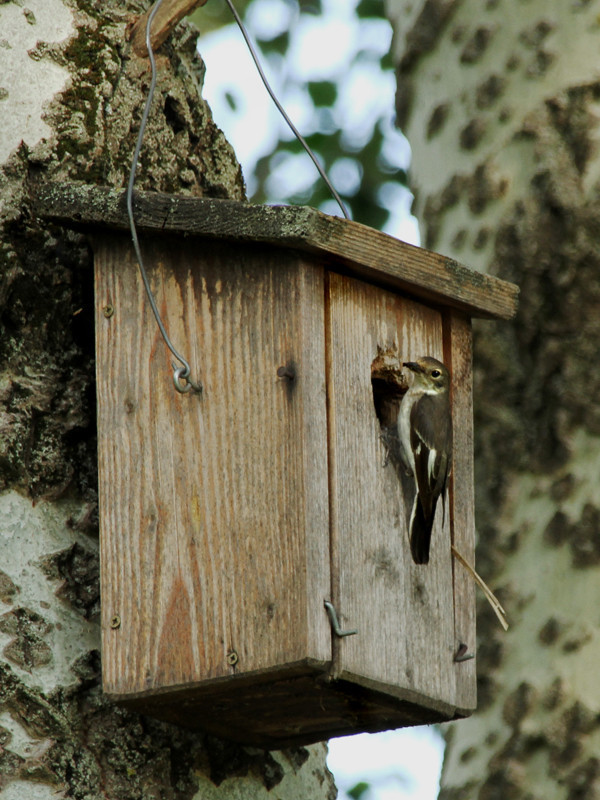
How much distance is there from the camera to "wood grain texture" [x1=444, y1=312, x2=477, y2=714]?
10.6 feet

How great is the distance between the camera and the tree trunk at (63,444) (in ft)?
9.94

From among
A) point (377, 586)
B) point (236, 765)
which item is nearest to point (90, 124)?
point (377, 586)

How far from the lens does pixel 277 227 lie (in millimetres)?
2816

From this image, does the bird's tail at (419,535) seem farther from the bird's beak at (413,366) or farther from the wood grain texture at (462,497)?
the bird's beak at (413,366)

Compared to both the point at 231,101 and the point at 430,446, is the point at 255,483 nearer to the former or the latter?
the point at 430,446

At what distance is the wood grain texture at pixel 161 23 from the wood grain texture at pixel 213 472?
0.75 meters

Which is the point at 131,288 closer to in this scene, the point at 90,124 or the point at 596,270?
the point at 90,124

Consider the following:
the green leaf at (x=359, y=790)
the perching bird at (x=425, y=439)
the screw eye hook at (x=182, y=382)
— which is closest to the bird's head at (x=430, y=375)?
the perching bird at (x=425, y=439)

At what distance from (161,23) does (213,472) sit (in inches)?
52.8

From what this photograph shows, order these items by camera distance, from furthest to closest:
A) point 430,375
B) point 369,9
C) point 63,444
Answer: point 369,9, point 430,375, point 63,444

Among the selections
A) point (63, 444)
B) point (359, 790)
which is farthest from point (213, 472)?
point (359, 790)

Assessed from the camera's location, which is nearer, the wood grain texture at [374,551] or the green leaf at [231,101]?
the wood grain texture at [374,551]

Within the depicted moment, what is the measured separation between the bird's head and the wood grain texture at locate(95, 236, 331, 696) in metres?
0.44

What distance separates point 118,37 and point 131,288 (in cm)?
86
